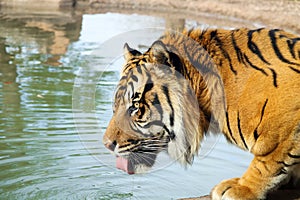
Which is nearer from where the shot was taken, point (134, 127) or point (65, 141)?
point (134, 127)

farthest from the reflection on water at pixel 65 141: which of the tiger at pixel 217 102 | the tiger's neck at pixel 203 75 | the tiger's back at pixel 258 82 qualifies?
the tiger's back at pixel 258 82

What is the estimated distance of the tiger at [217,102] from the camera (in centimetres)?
298

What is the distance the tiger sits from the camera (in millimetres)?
2984

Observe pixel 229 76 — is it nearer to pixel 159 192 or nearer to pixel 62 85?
pixel 159 192

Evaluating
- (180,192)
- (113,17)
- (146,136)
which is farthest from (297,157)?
(113,17)

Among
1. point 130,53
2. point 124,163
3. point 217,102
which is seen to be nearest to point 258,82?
point 217,102

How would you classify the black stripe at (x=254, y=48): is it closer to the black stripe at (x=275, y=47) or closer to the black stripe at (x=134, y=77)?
the black stripe at (x=275, y=47)

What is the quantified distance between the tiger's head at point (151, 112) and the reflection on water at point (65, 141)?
150 centimetres

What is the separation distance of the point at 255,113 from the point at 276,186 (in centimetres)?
40

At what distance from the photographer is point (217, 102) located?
3152mm

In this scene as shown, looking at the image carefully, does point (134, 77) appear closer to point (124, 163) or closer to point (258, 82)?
point (124, 163)

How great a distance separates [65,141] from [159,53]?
3132 millimetres

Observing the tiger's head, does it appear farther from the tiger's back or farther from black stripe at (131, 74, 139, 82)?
the tiger's back

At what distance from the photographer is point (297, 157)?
2.97m
